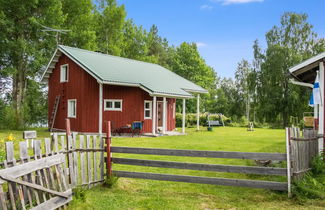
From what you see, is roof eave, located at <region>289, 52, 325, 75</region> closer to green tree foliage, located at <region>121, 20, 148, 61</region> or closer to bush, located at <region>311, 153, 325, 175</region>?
bush, located at <region>311, 153, 325, 175</region>

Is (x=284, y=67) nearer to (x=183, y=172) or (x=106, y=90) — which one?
(x=106, y=90)

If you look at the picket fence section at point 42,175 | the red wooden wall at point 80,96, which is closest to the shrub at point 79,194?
the picket fence section at point 42,175

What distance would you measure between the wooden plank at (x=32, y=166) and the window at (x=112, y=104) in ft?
43.6

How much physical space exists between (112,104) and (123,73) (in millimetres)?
2403

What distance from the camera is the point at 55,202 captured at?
4.85 meters

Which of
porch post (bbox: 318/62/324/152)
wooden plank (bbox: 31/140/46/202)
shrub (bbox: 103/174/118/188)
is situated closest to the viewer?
wooden plank (bbox: 31/140/46/202)

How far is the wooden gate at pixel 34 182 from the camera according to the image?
417cm

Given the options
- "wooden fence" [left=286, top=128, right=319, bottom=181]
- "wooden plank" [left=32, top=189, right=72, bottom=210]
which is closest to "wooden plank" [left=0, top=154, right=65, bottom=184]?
"wooden plank" [left=32, top=189, right=72, bottom=210]

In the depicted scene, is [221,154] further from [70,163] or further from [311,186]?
[70,163]

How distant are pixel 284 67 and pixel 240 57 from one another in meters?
18.6

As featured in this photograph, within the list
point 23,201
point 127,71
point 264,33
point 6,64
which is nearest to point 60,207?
point 23,201

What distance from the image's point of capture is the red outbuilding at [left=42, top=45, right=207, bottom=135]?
18297 mm

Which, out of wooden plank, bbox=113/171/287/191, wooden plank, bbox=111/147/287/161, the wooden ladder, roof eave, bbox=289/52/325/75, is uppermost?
roof eave, bbox=289/52/325/75

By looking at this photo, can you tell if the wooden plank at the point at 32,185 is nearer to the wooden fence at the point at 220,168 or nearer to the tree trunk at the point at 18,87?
the wooden fence at the point at 220,168
